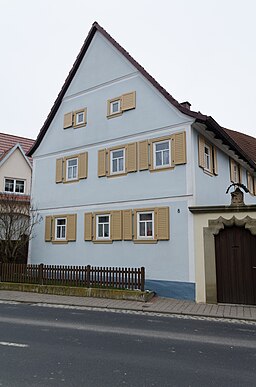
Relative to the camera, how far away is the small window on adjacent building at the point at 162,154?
47.3ft

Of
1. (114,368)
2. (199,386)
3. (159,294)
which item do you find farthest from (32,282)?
(199,386)

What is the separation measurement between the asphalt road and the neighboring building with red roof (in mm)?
16816

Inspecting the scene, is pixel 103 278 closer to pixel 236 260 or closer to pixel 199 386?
pixel 236 260

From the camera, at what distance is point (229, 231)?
1219 cm

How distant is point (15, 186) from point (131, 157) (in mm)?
13185

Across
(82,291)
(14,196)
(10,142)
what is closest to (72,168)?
(14,196)

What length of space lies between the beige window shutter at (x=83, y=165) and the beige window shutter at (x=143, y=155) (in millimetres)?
3215

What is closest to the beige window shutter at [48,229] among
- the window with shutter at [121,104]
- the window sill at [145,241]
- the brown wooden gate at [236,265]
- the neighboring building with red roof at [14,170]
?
the window sill at [145,241]

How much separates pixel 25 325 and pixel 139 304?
14.4 ft

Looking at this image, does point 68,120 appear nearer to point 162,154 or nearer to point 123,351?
point 162,154

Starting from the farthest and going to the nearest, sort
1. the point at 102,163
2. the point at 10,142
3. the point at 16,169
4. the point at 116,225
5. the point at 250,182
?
the point at 10,142, the point at 16,169, the point at 250,182, the point at 102,163, the point at 116,225

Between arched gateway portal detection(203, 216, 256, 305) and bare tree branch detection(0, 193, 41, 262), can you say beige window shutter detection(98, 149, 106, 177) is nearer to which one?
bare tree branch detection(0, 193, 41, 262)

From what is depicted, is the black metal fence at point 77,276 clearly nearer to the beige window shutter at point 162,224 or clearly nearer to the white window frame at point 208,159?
the beige window shutter at point 162,224

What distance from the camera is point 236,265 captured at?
38.7ft
